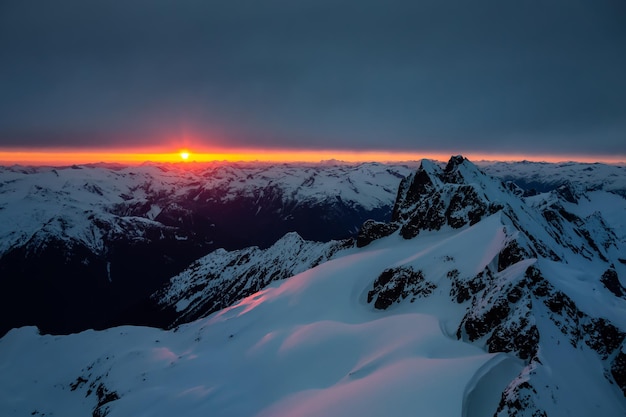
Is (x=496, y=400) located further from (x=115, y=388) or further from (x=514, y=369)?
(x=115, y=388)

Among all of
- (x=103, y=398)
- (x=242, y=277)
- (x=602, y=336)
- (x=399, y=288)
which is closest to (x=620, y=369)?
(x=602, y=336)

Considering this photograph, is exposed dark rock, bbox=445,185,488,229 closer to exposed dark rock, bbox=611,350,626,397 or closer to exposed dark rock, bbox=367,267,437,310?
exposed dark rock, bbox=367,267,437,310

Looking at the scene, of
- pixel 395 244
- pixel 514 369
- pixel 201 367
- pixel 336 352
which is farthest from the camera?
pixel 395 244

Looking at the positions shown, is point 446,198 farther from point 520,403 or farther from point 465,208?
point 520,403

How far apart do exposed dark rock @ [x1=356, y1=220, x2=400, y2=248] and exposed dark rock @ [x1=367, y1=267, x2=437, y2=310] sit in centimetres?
3257

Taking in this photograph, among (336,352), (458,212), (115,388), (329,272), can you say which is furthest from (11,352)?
(458,212)

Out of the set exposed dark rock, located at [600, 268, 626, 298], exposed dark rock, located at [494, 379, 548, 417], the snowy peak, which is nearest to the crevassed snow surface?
exposed dark rock, located at [494, 379, 548, 417]

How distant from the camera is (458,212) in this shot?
70375 millimetres

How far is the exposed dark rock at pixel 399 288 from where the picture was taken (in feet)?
152

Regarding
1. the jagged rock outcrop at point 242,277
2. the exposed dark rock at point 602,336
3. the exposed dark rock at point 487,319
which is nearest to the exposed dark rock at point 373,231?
the jagged rock outcrop at point 242,277

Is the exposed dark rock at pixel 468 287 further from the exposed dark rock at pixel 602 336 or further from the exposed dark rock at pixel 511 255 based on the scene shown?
the exposed dark rock at pixel 602 336

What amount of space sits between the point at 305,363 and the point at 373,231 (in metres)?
54.2

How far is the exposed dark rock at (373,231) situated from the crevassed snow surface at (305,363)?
12.8ft

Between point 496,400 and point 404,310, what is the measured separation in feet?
76.2
